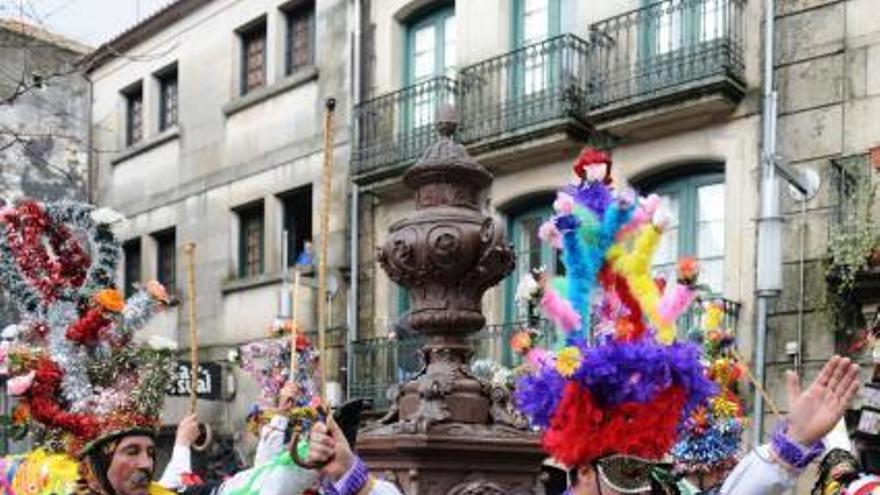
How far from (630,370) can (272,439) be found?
4.66 ft

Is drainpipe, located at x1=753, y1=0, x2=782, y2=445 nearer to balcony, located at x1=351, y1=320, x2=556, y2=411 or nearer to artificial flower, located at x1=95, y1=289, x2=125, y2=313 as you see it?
balcony, located at x1=351, y1=320, x2=556, y2=411

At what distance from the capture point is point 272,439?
4.99 m

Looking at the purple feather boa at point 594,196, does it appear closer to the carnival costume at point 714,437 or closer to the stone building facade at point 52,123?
the carnival costume at point 714,437

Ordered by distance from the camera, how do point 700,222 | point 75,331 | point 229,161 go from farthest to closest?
point 229,161
point 700,222
point 75,331

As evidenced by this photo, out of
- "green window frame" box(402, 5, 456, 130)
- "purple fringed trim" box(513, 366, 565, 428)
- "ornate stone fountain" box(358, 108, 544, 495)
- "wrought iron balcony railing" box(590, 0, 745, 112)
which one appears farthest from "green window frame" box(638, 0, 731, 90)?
→ "purple fringed trim" box(513, 366, 565, 428)

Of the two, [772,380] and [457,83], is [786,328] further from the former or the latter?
[457,83]

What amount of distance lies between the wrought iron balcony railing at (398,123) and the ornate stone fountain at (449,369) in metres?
9.67

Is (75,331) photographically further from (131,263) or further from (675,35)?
(131,263)

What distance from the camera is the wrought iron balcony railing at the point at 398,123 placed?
Result: 16.7 meters

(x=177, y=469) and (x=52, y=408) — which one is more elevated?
(x=52, y=408)

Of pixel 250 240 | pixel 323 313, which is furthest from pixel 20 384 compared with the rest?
pixel 250 240

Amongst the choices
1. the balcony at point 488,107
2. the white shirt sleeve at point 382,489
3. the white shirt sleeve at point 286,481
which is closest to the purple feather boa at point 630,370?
the white shirt sleeve at point 382,489

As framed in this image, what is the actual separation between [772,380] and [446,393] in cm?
733

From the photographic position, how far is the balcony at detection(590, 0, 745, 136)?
44.3 ft
